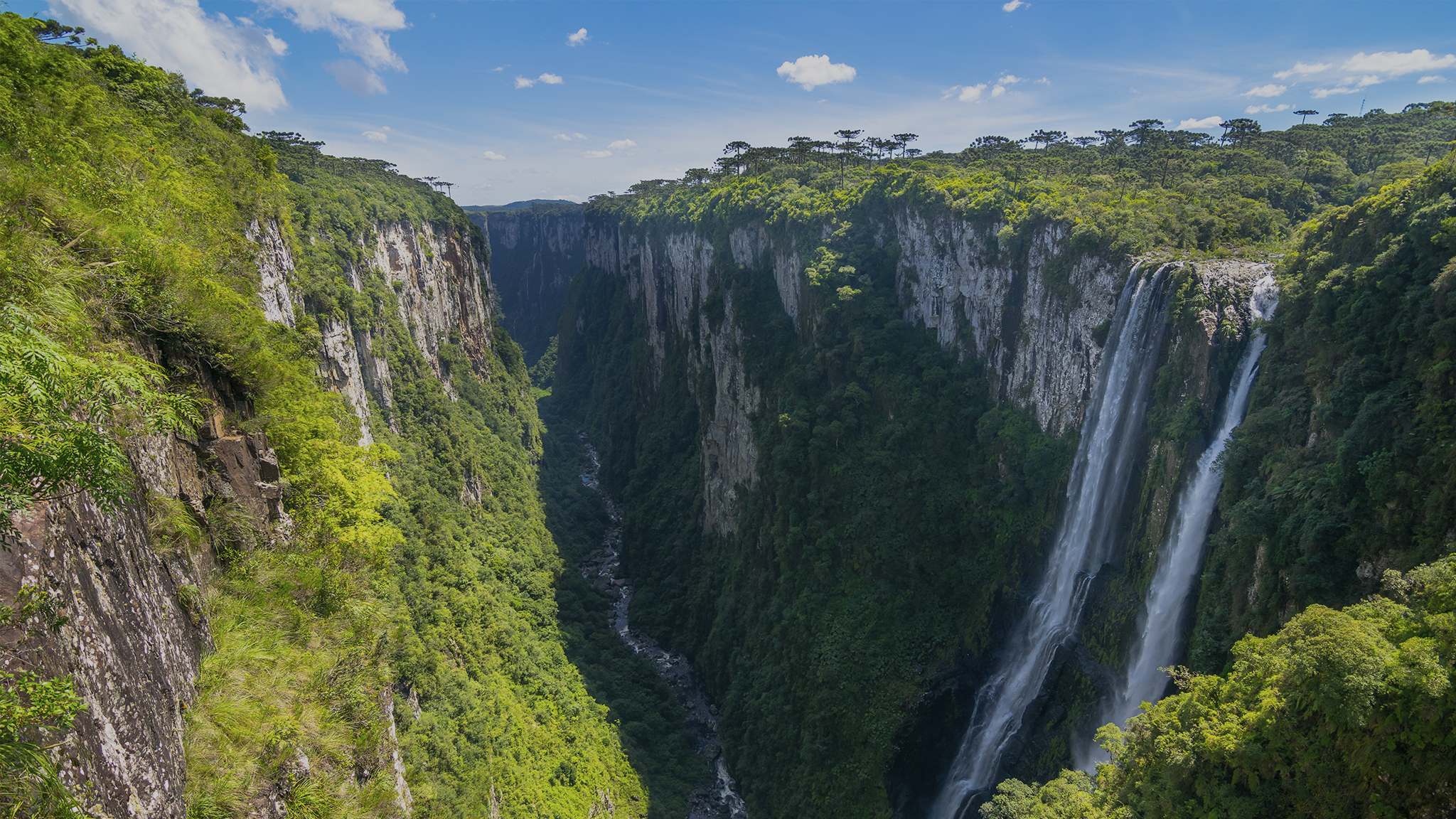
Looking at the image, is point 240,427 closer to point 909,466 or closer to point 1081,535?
point 1081,535

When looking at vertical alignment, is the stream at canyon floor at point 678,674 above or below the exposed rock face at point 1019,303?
below

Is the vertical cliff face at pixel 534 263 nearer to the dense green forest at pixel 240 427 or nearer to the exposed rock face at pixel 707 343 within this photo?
the exposed rock face at pixel 707 343

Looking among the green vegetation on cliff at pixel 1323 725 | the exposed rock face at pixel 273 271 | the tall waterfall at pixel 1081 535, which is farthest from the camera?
the tall waterfall at pixel 1081 535

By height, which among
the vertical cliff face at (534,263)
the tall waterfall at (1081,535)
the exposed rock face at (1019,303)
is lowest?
the tall waterfall at (1081,535)

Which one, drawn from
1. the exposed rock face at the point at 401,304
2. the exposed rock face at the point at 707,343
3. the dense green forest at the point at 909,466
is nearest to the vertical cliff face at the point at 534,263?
the exposed rock face at the point at 707,343

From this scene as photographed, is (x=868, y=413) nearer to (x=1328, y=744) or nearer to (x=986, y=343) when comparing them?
(x=986, y=343)

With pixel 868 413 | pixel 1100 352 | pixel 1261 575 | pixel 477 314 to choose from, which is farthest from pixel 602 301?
pixel 1261 575

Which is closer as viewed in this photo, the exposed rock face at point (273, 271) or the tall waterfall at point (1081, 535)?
the exposed rock face at point (273, 271)
